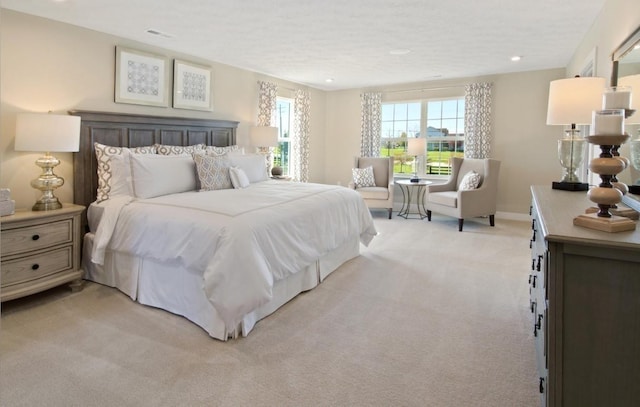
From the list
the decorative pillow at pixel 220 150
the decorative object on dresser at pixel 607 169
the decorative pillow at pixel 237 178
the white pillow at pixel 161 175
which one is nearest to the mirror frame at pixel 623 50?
the decorative object on dresser at pixel 607 169

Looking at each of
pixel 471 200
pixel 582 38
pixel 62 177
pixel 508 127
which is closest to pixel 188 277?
pixel 62 177

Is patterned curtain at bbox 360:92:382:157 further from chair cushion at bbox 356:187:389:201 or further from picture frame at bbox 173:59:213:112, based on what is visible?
picture frame at bbox 173:59:213:112

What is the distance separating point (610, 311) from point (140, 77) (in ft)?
14.5

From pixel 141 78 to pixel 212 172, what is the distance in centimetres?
139

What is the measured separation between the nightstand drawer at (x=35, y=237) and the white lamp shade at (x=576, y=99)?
12.2 feet

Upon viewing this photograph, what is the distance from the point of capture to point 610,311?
1225mm

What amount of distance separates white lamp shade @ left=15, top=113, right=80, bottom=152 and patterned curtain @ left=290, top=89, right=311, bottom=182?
3928 mm

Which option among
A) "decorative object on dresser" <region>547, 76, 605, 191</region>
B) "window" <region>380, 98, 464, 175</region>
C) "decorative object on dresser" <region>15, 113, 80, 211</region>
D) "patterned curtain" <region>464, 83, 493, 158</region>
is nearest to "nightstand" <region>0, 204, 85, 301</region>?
"decorative object on dresser" <region>15, 113, 80, 211</region>

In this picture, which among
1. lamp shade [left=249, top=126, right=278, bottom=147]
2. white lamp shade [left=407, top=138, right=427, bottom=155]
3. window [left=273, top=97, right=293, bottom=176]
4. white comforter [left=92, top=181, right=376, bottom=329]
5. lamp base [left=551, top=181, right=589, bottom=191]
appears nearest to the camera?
white comforter [left=92, top=181, right=376, bottom=329]

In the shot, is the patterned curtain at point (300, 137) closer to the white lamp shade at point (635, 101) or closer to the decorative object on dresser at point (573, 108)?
the decorative object on dresser at point (573, 108)

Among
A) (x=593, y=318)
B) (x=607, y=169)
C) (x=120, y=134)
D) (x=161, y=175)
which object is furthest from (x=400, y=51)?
(x=593, y=318)

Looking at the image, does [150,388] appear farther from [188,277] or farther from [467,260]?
[467,260]

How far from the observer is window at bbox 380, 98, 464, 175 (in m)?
6.70

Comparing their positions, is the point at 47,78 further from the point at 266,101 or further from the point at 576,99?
the point at 576,99
